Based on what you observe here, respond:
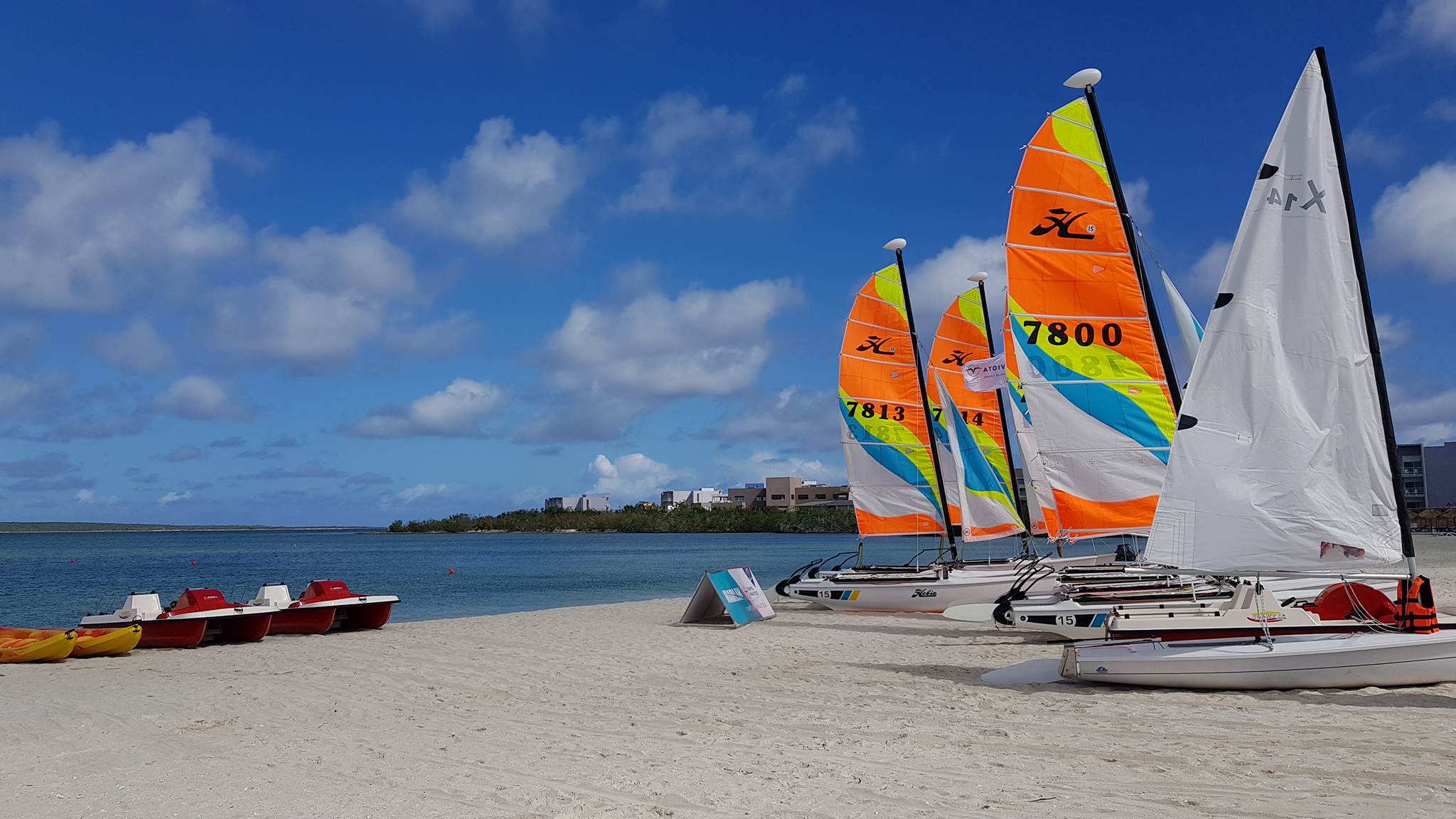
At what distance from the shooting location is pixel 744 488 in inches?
7023

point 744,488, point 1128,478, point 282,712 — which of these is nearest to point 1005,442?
point 1128,478

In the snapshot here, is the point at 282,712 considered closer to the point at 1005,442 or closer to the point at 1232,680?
the point at 1232,680

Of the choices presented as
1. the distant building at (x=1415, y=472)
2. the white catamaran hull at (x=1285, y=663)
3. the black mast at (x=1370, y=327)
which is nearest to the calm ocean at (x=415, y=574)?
the white catamaran hull at (x=1285, y=663)

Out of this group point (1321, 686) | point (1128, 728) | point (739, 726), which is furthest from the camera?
point (1321, 686)

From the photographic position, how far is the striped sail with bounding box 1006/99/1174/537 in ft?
53.8

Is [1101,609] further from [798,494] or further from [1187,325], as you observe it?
[798,494]

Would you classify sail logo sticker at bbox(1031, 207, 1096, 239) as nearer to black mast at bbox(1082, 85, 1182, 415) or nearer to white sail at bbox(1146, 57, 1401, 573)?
black mast at bbox(1082, 85, 1182, 415)

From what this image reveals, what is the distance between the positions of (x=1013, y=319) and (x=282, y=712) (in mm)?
12245

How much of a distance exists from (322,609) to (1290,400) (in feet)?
58.0

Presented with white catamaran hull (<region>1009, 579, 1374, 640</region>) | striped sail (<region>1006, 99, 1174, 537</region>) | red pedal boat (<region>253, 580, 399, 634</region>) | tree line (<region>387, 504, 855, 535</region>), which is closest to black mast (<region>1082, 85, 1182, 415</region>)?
striped sail (<region>1006, 99, 1174, 537</region>)

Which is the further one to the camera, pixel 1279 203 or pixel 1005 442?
pixel 1005 442

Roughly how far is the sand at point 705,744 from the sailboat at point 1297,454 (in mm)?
366

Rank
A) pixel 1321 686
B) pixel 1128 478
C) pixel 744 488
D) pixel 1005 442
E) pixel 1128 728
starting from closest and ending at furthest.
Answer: pixel 1128 728
pixel 1321 686
pixel 1128 478
pixel 1005 442
pixel 744 488

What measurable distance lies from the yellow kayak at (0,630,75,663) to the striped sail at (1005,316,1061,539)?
16481 mm
